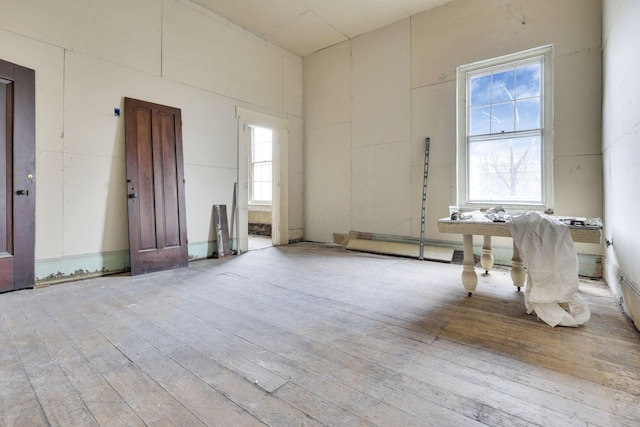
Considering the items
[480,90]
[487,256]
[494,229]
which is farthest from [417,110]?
[494,229]

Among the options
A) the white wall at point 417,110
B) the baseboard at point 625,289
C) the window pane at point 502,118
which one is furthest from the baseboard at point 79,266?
the window pane at point 502,118

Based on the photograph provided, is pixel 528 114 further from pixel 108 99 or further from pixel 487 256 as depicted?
pixel 108 99

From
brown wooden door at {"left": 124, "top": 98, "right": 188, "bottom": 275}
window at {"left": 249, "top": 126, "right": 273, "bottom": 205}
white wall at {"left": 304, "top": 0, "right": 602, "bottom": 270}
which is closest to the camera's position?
white wall at {"left": 304, "top": 0, "right": 602, "bottom": 270}

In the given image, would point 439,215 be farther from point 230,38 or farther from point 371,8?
point 230,38

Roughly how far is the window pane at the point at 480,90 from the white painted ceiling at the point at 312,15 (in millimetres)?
1275

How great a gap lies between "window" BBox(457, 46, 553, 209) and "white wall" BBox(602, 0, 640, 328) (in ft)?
2.02

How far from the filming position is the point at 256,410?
133 cm

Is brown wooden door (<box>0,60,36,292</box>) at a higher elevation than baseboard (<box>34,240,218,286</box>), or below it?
higher

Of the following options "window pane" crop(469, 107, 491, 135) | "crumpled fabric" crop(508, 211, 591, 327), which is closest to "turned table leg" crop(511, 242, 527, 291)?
"crumpled fabric" crop(508, 211, 591, 327)

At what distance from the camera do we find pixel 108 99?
3.71 m

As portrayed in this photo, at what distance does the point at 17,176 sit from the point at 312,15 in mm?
4440

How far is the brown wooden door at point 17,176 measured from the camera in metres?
2.99

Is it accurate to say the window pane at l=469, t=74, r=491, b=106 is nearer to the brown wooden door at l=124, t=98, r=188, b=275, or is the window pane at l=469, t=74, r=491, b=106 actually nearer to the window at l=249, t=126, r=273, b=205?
the brown wooden door at l=124, t=98, r=188, b=275

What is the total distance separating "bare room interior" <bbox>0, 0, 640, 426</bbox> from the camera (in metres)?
1.52
